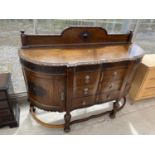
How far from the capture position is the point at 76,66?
1.21 m

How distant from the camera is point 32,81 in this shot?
1344mm

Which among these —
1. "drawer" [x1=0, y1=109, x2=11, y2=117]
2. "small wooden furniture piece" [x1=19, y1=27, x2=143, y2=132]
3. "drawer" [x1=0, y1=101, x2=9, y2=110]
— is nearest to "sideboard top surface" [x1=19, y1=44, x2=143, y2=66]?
"small wooden furniture piece" [x1=19, y1=27, x2=143, y2=132]

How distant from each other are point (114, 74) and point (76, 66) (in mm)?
427

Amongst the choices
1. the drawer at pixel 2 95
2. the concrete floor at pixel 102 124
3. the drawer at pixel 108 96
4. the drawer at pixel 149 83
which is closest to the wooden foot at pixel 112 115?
the concrete floor at pixel 102 124

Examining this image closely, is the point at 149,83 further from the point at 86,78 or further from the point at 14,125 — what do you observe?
the point at 14,125

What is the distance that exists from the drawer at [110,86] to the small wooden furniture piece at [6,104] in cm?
94

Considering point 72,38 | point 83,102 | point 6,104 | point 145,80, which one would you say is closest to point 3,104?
point 6,104

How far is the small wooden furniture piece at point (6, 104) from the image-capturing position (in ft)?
4.73

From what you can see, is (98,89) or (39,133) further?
(39,133)

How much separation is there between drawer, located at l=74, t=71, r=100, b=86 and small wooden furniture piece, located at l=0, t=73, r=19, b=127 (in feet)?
2.24

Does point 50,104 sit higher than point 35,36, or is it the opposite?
point 35,36

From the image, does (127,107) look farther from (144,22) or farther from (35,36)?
(35,36)
